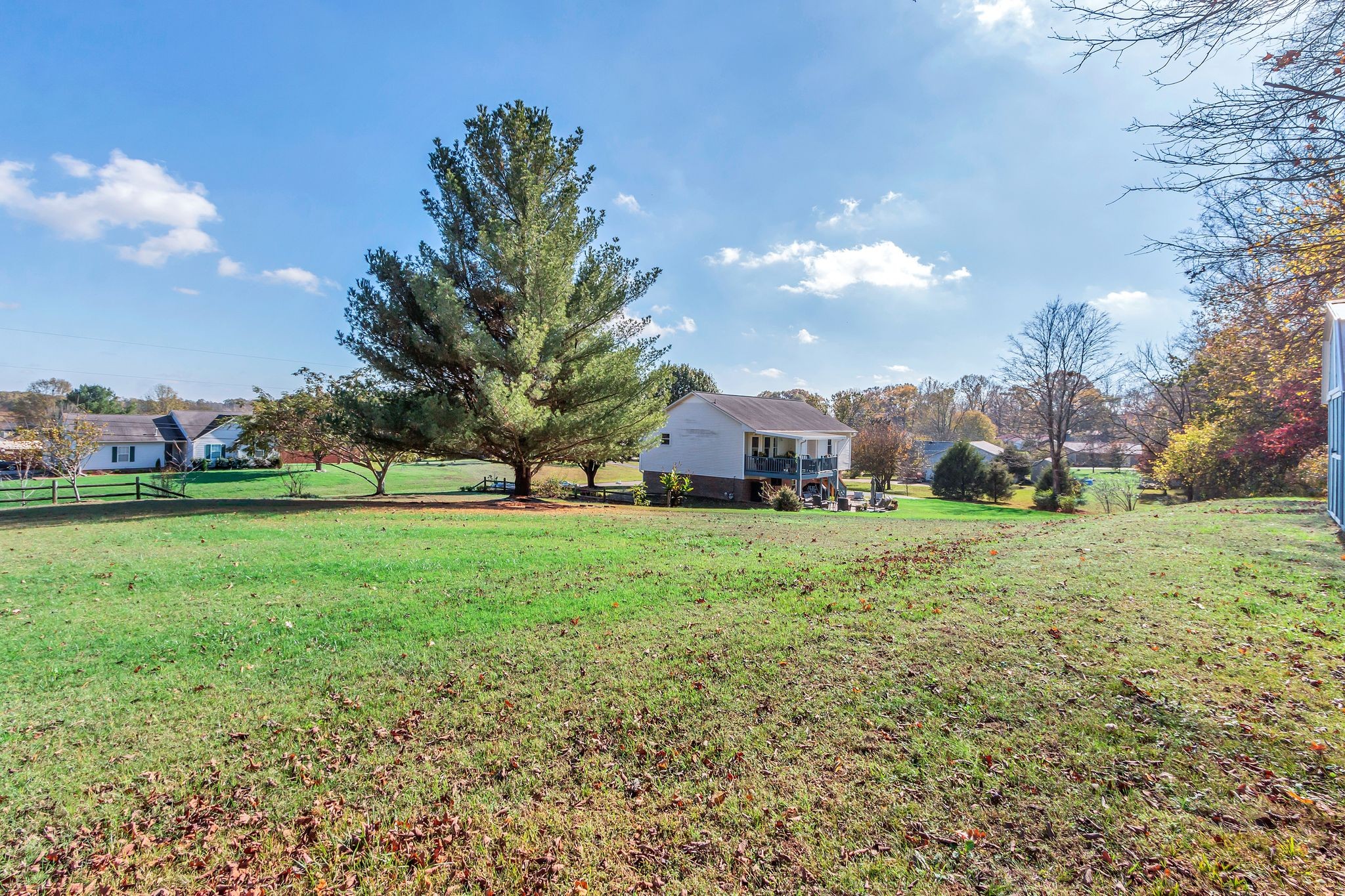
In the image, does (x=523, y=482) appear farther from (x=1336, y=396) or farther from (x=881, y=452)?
(x=881, y=452)

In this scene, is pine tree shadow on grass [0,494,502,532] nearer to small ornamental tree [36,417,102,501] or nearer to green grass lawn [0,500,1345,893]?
small ornamental tree [36,417,102,501]

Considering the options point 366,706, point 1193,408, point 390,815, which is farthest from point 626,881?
point 1193,408

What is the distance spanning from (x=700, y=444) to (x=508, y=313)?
51.8 feet

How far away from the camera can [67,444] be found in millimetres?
21828

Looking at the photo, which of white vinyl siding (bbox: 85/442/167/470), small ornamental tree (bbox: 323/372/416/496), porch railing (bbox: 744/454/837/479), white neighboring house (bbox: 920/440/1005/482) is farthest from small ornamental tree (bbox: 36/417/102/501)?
white neighboring house (bbox: 920/440/1005/482)

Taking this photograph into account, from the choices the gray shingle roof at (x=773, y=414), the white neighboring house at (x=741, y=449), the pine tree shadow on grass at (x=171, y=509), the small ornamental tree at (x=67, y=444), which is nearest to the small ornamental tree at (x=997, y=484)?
the gray shingle roof at (x=773, y=414)

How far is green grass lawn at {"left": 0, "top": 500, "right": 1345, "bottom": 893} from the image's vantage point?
292 centimetres

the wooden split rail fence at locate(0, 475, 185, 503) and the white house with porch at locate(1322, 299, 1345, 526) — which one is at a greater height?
the white house with porch at locate(1322, 299, 1345, 526)

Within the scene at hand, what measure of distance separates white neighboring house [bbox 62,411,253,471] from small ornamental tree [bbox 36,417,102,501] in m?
19.2

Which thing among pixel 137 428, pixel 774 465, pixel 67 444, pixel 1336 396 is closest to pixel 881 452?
pixel 774 465

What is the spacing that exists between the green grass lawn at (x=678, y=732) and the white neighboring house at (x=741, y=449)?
2205cm

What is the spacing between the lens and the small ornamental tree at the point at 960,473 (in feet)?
122

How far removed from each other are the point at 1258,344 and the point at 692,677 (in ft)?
36.0

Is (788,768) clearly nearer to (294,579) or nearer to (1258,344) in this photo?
(294,579)
